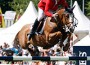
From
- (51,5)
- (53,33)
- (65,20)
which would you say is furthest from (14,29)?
(51,5)

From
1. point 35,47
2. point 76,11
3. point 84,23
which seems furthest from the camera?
point 76,11

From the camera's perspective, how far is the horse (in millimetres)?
10461

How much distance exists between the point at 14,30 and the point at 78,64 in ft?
19.6

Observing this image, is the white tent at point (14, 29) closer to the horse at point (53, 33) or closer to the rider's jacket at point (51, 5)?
the horse at point (53, 33)

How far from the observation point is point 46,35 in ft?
36.0

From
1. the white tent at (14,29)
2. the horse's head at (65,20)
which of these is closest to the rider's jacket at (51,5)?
the horse's head at (65,20)

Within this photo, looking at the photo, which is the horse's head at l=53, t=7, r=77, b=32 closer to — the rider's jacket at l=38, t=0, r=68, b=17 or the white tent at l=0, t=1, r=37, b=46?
the rider's jacket at l=38, t=0, r=68, b=17

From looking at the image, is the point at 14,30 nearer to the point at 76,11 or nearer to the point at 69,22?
the point at 76,11

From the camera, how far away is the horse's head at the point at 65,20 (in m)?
10.4

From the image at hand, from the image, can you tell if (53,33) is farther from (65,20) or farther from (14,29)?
(14,29)

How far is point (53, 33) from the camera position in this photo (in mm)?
10938

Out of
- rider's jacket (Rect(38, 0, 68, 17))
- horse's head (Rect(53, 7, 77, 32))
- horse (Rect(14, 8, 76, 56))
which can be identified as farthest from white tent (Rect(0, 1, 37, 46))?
rider's jacket (Rect(38, 0, 68, 17))

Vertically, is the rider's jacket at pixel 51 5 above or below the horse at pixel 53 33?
above

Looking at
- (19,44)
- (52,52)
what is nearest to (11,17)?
(52,52)
